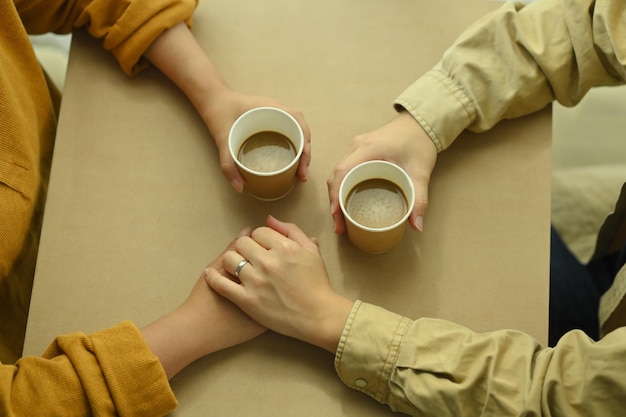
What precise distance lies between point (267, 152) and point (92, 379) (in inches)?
15.8

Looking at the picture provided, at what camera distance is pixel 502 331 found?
Answer: 84cm

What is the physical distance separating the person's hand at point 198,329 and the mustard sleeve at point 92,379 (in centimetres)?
2

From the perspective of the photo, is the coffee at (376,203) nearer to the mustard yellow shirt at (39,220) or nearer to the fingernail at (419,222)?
the fingernail at (419,222)

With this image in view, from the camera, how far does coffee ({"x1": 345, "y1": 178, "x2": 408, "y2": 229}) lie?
897mm

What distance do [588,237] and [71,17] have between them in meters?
1.06

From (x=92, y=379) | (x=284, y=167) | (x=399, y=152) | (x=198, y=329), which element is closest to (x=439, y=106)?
(x=399, y=152)

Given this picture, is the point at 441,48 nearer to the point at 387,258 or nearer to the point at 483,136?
the point at 483,136

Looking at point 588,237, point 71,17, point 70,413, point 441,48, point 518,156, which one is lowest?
point 588,237

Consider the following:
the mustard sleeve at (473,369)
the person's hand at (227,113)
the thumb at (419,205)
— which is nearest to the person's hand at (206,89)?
the person's hand at (227,113)

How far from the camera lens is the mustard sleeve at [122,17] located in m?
1.01

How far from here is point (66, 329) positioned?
2.91 ft

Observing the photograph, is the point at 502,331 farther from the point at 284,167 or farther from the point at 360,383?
the point at 284,167

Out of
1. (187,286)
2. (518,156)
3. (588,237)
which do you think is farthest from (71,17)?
(588,237)

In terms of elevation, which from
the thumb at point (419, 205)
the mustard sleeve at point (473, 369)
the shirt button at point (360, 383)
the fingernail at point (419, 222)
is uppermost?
the thumb at point (419, 205)
